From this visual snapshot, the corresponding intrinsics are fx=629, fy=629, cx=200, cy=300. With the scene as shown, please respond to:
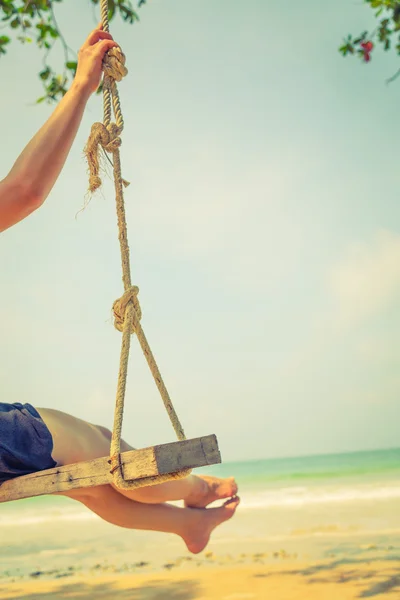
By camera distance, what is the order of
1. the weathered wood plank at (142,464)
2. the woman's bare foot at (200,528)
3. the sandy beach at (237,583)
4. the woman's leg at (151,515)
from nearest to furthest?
the weathered wood plank at (142,464)
the woman's leg at (151,515)
the woman's bare foot at (200,528)
the sandy beach at (237,583)

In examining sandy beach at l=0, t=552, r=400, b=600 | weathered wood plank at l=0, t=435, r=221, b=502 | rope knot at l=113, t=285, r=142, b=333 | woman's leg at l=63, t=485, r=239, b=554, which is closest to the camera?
weathered wood plank at l=0, t=435, r=221, b=502

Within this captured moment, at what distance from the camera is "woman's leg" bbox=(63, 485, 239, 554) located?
1.90 metres

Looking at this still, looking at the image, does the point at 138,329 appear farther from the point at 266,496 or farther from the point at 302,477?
the point at 302,477

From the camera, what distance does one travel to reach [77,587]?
310cm

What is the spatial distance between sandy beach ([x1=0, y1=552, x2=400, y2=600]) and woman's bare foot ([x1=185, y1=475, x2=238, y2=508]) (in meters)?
0.59

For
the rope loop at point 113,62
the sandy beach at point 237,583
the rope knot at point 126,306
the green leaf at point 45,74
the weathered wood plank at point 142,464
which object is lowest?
the sandy beach at point 237,583

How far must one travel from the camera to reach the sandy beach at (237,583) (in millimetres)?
2592

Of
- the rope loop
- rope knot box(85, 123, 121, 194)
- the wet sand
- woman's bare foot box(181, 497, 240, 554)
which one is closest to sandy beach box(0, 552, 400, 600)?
the wet sand

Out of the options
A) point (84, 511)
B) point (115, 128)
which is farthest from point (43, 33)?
point (84, 511)

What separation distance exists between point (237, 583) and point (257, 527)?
371cm

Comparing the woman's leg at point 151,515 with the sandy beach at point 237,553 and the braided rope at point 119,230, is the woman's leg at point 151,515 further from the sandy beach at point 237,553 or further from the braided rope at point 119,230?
the sandy beach at point 237,553

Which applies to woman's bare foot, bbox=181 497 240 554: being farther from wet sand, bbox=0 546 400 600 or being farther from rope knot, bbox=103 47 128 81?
rope knot, bbox=103 47 128 81

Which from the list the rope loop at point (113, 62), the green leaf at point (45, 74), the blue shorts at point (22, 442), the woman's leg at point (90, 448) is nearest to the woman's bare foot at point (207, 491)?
the woman's leg at point (90, 448)

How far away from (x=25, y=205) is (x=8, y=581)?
2.91m
